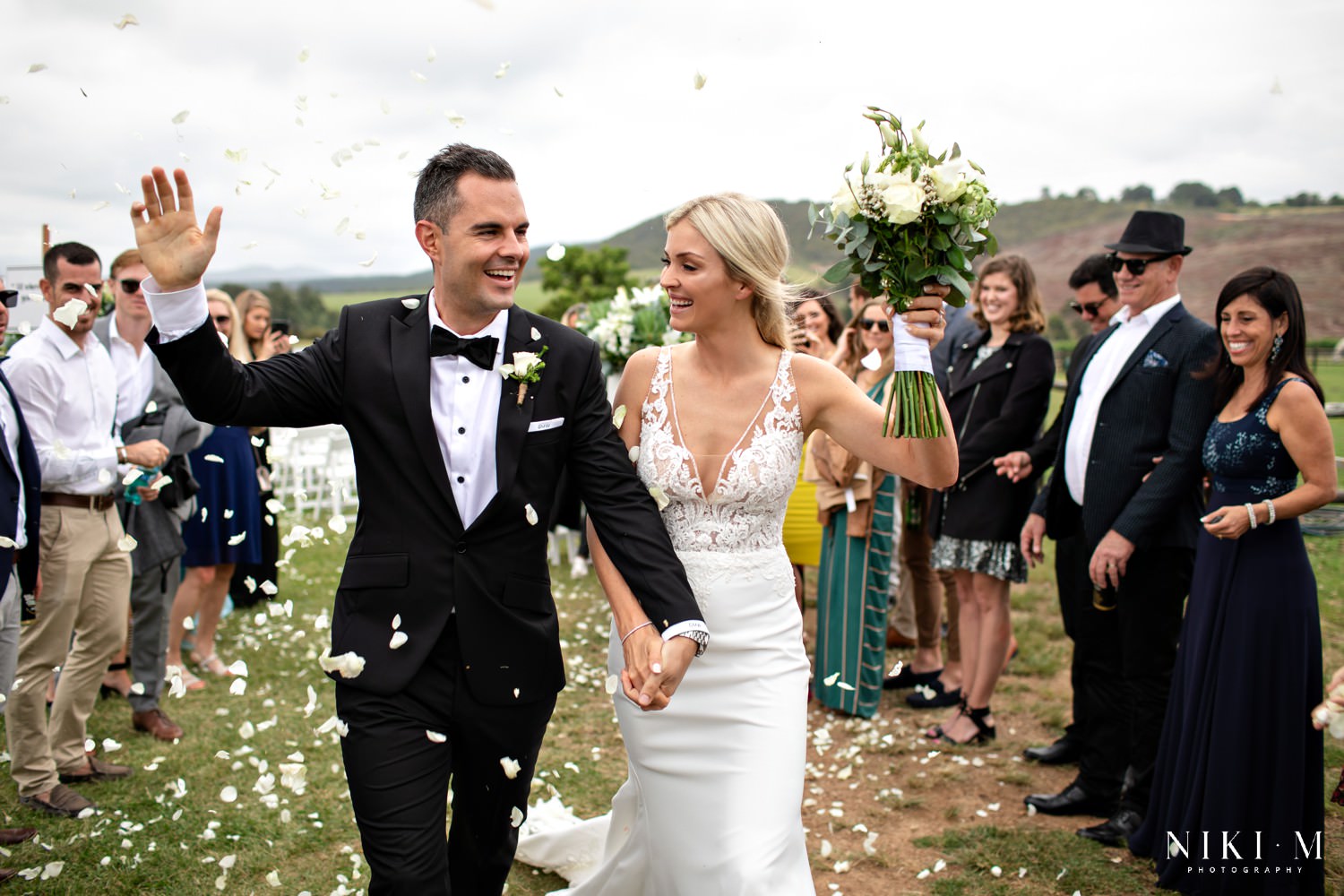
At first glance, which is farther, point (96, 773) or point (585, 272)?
point (585, 272)

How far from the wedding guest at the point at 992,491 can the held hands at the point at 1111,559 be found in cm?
119

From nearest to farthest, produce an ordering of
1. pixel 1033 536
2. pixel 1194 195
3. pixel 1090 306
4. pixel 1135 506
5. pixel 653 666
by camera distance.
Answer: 1. pixel 653 666
2. pixel 1135 506
3. pixel 1033 536
4. pixel 1090 306
5. pixel 1194 195

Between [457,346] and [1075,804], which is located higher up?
[457,346]

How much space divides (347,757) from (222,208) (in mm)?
1700

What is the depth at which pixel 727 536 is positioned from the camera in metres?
3.80

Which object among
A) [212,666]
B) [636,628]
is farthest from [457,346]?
[212,666]

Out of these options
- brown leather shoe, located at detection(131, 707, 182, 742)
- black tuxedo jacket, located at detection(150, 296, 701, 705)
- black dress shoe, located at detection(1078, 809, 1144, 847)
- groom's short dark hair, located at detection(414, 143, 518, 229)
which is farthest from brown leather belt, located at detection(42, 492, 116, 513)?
black dress shoe, located at detection(1078, 809, 1144, 847)

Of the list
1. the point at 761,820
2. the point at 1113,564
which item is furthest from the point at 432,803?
the point at 1113,564

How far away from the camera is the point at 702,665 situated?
3654mm

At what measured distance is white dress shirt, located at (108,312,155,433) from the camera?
20.8 ft

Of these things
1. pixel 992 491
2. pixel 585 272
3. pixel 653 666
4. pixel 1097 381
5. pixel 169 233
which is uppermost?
pixel 585 272

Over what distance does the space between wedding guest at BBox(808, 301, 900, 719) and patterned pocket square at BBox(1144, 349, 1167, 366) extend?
2.00 m

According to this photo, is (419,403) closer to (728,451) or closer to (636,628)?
(636,628)

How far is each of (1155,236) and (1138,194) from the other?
302ft
